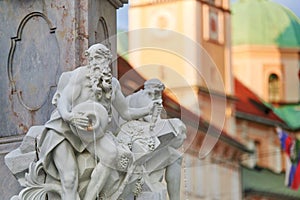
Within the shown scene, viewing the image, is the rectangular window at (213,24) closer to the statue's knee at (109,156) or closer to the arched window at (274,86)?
the arched window at (274,86)

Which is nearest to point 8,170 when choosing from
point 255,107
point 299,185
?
point 299,185

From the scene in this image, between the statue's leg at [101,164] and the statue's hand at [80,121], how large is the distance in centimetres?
19

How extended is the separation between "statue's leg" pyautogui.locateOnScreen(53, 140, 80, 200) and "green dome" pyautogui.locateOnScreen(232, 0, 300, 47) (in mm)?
56899

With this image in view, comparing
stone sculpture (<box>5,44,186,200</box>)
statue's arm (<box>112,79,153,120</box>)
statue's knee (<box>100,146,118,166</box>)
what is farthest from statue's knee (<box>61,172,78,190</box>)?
statue's arm (<box>112,79,153,120</box>)

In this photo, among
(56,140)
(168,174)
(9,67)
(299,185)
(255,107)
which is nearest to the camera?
(56,140)

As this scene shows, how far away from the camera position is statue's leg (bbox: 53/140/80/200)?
24.6 ft

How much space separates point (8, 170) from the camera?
8688mm

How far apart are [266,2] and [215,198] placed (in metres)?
25.7

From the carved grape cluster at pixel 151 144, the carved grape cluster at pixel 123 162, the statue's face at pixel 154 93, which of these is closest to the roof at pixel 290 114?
the statue's face at pixel 154 93

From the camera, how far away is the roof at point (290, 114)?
64438mm

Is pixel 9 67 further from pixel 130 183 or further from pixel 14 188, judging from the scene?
pixel 130 183

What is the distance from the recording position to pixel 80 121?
7.42 m

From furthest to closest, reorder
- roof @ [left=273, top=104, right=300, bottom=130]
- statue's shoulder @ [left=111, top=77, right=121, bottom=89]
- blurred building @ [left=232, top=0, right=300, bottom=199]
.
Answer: roof @ [left=273, top=104, right=300, bottom=130] → blurred building @ [left=232, top=0, right=300, bottom=199] → statue's shoulder @ [left=111, top=77, right=121, bottom=89]

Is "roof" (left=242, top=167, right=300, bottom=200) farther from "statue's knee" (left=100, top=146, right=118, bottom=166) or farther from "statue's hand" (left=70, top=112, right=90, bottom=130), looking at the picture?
"statue's hand" (left=70, top=112, right=90, bottom=130)
